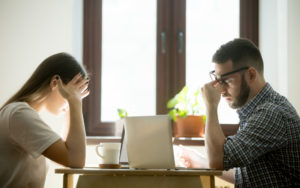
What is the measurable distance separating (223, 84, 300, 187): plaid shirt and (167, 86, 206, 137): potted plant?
1.04 meters

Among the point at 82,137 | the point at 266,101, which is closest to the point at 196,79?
the point at 266,101

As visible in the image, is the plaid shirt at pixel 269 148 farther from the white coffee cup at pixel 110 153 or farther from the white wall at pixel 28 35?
the white wall at pixel 28 35

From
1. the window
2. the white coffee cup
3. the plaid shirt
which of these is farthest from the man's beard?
the window

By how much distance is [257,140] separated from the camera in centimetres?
148

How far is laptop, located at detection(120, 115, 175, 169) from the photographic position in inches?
55.1

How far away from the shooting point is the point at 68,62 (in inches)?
64.2

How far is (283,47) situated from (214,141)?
135 centimetres

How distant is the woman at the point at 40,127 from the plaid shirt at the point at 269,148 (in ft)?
2.01

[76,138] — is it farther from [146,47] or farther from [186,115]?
[146,47]

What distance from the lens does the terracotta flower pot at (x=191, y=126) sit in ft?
8.52

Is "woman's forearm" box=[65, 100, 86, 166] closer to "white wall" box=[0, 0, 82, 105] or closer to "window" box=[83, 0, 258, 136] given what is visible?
"white wall" box=[0, 0, 82, 105]

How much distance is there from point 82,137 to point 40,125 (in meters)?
Result: 0.17

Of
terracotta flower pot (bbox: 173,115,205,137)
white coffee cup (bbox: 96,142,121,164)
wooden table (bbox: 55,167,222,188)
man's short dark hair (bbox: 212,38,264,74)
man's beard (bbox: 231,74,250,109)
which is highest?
man's short dark hair (bbox: 212,38,264,74)

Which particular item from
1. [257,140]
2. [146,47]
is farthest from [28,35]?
[257,140]
